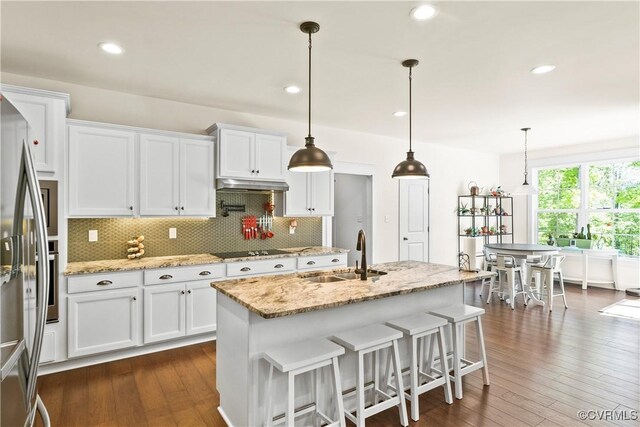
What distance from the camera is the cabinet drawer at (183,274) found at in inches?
137

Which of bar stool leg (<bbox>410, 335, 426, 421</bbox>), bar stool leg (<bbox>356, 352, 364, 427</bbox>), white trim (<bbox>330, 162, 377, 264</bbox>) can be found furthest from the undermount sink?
white trim (<bbox>330, 162, 377, 264</bbox>)

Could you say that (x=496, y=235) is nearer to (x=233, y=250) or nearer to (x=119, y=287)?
(x=233, y=250)

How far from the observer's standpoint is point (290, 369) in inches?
75.0

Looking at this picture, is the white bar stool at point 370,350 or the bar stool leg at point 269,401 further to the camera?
the white bar stool at point 370,350

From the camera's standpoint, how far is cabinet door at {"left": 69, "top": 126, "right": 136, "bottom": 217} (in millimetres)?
3305

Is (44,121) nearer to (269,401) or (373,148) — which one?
(269,401)

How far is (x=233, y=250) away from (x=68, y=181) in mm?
1921

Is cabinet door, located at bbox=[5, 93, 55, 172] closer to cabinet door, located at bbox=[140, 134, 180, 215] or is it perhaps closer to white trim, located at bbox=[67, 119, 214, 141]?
white trim, located at bbox=[67, 119, 214, 141]

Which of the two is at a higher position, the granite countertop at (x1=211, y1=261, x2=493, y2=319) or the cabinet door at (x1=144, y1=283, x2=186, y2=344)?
the granite countertop at (x1=211, y1=261, x2=493, y2=319)

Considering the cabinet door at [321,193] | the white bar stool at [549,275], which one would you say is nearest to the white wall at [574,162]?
the white bar stool at [549,275]

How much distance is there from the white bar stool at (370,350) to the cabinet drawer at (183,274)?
193 centimetres

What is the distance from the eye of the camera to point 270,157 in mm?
4363

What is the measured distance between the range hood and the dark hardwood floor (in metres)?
1.73

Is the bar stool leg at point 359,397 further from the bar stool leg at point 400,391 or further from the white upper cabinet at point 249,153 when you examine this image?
the white upper cabinet at point 249,153
